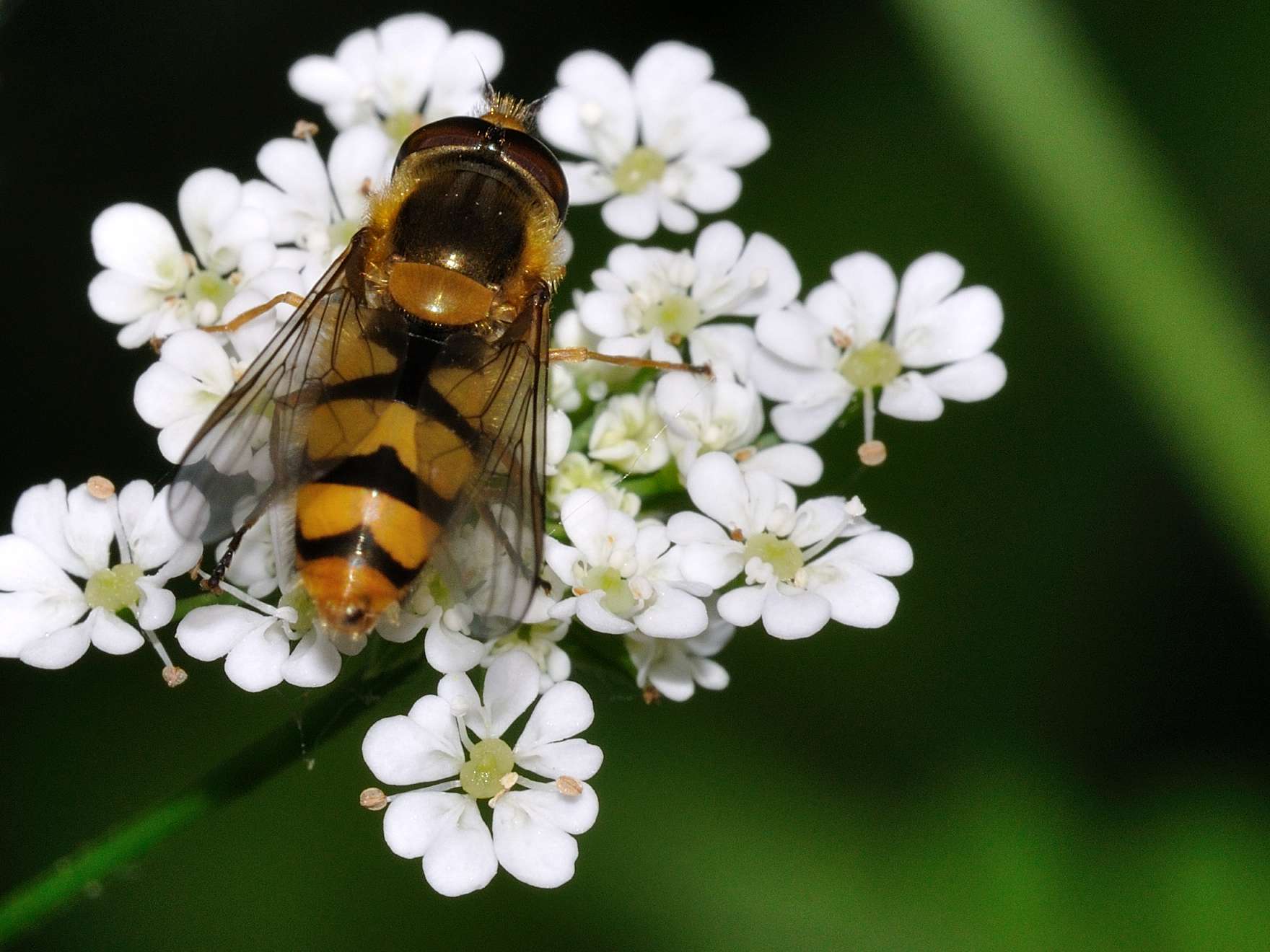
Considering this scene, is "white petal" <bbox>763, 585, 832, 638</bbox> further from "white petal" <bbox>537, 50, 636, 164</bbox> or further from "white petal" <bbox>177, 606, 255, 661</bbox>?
"white petal" <bbox>537, 50, 636, 164</bbox>

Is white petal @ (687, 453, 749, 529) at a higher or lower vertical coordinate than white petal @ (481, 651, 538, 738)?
higher

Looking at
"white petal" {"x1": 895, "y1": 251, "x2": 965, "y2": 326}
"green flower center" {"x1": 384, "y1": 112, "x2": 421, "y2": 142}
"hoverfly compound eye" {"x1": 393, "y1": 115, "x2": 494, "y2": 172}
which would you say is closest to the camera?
"hoverfly compound eye" {"x1": 393, "y1": 115, "x2": 494, "y2": 172}

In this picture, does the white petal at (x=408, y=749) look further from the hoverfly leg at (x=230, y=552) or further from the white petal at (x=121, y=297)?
the white petal at (x=121, y=297)

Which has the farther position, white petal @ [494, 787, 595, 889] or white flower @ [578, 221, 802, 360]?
white flower @ [578, 221, 802, 360]

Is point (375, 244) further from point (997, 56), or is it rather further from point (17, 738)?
point (17, 738)

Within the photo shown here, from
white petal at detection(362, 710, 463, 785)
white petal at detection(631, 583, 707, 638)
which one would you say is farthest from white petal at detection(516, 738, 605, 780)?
white petal at detection(631, 583, 707, 638)

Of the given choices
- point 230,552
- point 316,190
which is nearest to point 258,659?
point 230,552

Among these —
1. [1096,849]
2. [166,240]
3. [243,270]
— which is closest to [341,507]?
[243,270]
